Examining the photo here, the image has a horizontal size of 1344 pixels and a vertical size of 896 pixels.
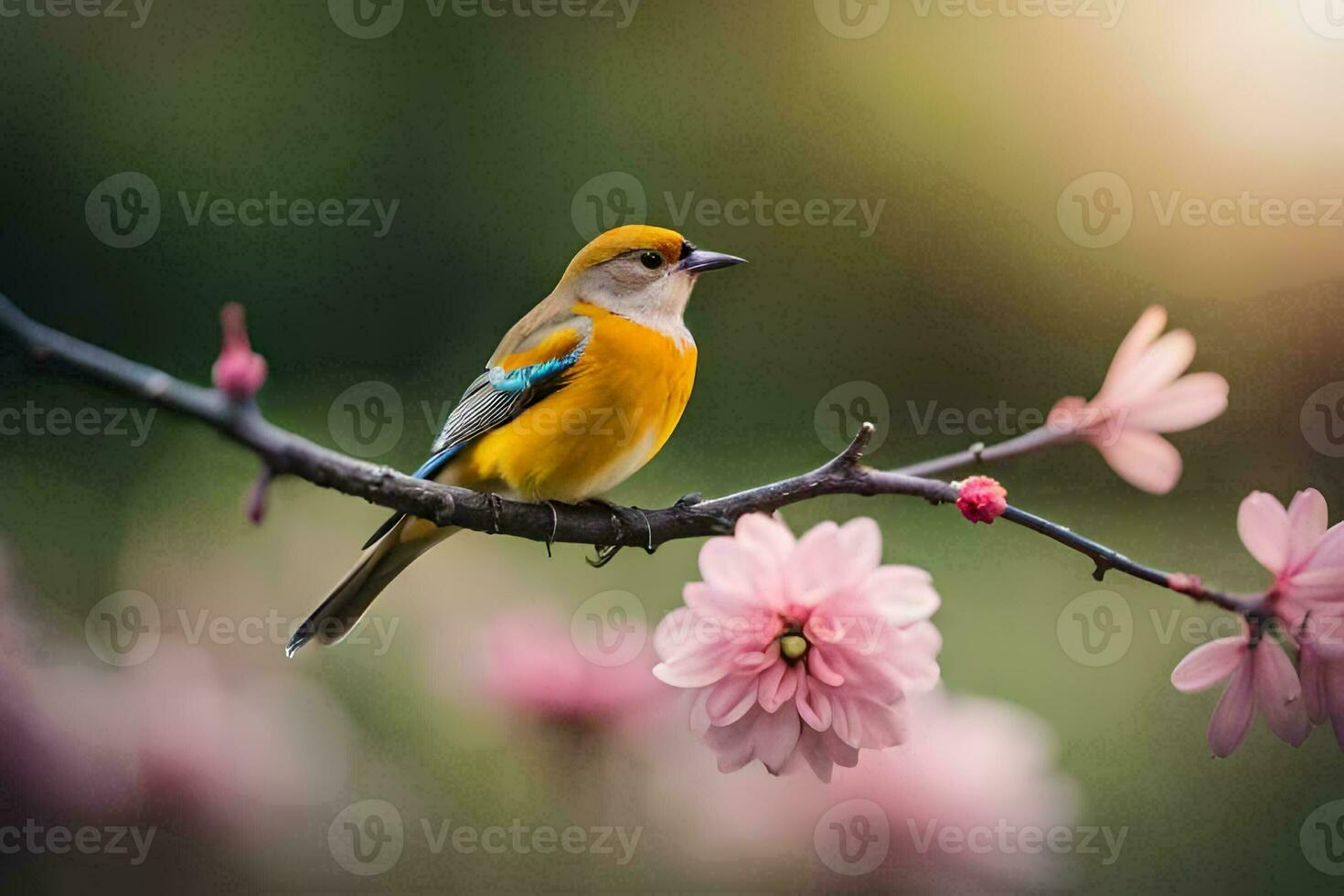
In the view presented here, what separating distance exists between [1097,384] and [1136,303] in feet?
0.45

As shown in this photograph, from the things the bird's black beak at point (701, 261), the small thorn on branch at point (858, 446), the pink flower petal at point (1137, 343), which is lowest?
the small thorn on branch at point (858, 446)

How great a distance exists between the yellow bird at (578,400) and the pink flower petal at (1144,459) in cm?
28

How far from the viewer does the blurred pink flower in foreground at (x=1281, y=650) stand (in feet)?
1.70

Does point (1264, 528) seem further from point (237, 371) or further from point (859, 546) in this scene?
point (237, 371)

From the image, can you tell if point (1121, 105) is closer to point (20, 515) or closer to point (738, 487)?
point (738, 487)

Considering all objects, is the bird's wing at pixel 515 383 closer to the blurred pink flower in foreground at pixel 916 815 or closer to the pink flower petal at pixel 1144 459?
the blurred pink flower in foreground at pixel 916 815

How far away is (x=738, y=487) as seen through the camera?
1.45 meters

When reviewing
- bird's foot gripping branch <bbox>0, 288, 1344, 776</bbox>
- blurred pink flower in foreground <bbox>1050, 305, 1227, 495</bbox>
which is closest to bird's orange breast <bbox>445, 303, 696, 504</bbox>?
bird's foot gripping branch <bbox>0, 288, 1344, 776</bbox>

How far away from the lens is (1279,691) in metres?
0.53

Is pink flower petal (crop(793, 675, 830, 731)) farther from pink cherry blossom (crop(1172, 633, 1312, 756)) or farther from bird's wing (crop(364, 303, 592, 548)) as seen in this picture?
bird's wing (crop(364, 303, 592, 548))

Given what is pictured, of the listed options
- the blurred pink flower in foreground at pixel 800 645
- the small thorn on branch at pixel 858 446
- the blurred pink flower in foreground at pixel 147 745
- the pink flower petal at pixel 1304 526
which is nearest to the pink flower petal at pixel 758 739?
the blurred pink flower in foreground at pixel 800 645

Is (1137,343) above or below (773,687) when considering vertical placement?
above

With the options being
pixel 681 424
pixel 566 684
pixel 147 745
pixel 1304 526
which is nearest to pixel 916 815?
A: pixel 566 684

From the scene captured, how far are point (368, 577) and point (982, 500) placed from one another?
1.38ft
